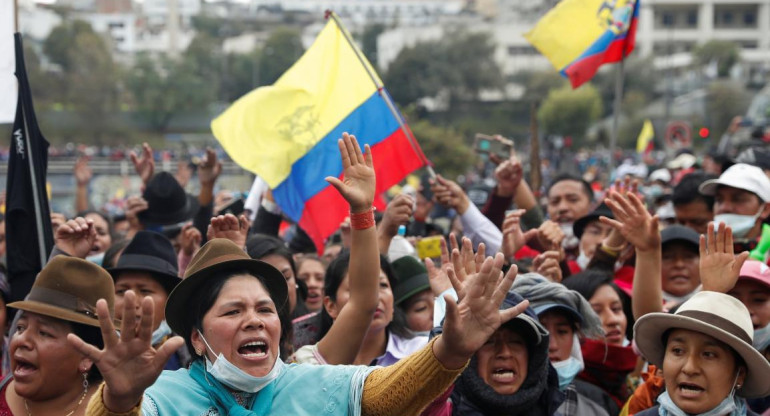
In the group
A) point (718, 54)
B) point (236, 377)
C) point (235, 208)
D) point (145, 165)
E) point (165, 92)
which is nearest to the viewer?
point (236, 377)

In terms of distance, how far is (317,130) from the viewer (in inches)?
296

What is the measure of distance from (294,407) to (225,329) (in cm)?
34

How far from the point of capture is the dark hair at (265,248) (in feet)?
19.7

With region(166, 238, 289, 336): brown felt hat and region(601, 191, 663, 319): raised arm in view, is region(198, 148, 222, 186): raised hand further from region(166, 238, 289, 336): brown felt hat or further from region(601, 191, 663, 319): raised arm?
region(166, 238, 289, 336): brown felt hat

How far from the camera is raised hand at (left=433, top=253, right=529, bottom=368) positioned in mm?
3455

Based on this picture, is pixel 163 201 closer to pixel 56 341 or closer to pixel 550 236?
pixel 550 236

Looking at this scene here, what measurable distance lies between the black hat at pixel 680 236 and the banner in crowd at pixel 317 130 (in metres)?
1.73

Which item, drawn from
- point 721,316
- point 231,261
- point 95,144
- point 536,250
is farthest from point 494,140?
point 95,144

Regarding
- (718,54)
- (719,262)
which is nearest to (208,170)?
(719,262)

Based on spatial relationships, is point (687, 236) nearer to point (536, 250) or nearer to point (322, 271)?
point (536, 250)

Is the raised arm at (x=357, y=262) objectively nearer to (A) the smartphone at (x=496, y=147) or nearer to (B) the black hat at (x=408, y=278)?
(B) the black hat at (x=408, y=278)

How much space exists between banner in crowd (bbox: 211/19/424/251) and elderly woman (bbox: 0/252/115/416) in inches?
119

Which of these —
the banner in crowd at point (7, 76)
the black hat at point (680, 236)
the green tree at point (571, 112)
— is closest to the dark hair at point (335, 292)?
the black hat at point (680, 236)

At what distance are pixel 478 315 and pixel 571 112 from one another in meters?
64.7
